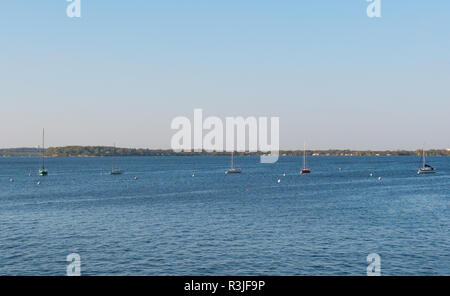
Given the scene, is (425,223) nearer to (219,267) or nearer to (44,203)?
(219,267)

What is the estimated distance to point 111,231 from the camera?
196 feet

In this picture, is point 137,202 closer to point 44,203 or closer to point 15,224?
point 44,203

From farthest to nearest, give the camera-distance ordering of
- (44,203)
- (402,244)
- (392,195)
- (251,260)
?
(392,195) < (44,203) < (402,244) < (251,260)

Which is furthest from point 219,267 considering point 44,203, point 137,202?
point 44,203

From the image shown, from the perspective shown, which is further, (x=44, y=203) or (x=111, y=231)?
(x=44, y=203)

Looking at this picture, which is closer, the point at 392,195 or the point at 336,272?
the point at 336,272
